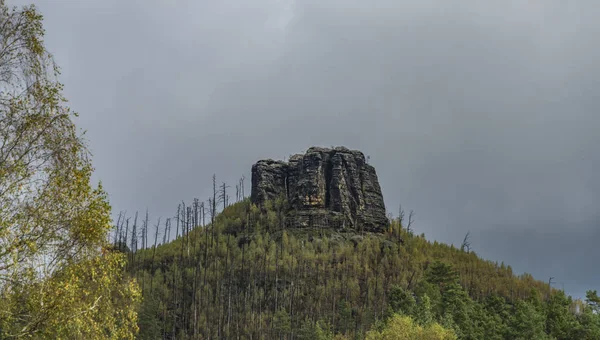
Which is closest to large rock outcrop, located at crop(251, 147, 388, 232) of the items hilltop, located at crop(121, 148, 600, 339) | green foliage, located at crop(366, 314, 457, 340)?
hilltop, located at crop(121, 148, 600, 339)

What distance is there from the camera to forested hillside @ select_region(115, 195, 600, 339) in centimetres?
6769

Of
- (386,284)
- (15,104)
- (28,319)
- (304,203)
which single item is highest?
(304,203)

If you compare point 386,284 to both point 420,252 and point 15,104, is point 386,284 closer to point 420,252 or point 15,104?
point 420,252

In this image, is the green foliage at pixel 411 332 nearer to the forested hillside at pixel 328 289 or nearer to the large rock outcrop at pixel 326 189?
the forested hillside at pixel 328 289

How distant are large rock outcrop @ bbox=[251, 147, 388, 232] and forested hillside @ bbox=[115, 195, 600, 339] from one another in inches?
164

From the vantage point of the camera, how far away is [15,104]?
44.7ft

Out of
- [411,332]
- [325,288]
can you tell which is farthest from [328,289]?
[411,332]

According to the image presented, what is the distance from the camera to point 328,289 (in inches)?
4299

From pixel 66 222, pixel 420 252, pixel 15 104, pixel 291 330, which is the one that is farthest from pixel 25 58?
pixel 420 252

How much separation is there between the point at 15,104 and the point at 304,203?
5440 inches

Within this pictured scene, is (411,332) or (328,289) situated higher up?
(328,289)

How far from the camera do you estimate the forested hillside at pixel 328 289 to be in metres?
67.7

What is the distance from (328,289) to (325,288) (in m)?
1.20

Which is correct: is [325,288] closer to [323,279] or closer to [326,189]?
[323,279]
